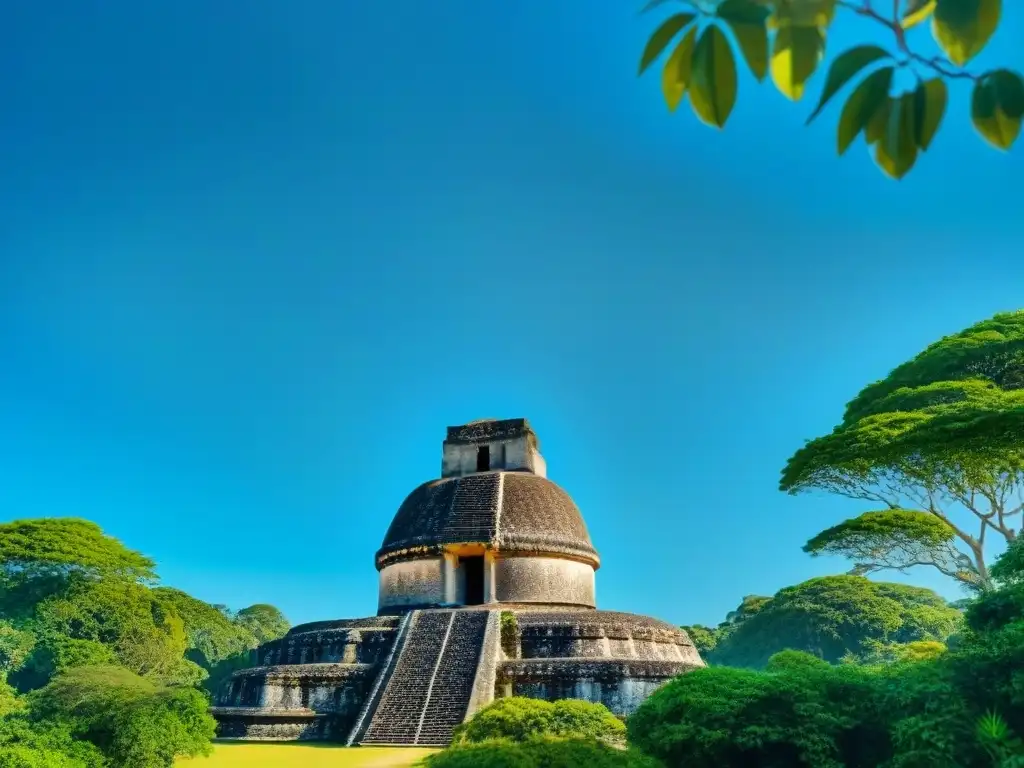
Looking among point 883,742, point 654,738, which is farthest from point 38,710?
point 883,742

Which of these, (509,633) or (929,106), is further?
(509,633)

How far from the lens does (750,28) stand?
1537mm

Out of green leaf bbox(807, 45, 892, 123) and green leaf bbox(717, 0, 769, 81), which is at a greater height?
green leaf bbox(717, 0, 769, 81)

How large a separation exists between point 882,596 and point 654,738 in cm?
3848

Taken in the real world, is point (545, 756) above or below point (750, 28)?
below

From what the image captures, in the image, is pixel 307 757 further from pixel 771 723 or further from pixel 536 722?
pixel 771 723

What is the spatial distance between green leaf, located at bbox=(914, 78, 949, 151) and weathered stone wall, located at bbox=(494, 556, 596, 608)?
1708cm

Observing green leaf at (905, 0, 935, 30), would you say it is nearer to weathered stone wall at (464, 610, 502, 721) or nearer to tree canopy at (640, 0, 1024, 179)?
tree canopy at (640, 0, 1024, 179)

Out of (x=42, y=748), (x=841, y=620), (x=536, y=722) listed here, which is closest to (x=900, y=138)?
(x=536, y=722)

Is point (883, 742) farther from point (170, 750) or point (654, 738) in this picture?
point (170, 750)

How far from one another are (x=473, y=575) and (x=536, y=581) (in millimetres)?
1671

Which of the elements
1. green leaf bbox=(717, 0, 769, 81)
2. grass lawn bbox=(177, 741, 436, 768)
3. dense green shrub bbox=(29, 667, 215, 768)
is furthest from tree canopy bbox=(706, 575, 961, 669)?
green leaf bbox=(717, 0, 769, 81)

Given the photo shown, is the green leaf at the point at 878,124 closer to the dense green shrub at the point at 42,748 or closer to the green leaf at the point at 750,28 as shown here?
the green leaf at the point at 750,28

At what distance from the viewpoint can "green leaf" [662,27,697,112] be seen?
1648 millimetres
